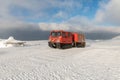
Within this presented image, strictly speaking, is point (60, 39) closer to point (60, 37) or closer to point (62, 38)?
point (60, 37)

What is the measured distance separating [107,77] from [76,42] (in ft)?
81.0

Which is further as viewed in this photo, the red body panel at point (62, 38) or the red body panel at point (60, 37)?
the red body panel at point (60, 37)

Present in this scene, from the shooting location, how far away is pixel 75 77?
10.6m

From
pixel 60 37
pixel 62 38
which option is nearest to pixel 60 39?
pixel 60 37

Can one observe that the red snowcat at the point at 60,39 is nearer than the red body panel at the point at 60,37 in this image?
Yes

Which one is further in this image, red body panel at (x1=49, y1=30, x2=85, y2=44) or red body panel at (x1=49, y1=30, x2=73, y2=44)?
red body panel at (x1=49, y1=30, x2=85, y2=44)

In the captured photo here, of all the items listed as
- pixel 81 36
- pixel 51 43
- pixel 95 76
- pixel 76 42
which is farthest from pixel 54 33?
pixel 95 76

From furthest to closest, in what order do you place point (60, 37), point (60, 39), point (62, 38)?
1. point (62, 38)
2. point (60, 37)
3. point (60, 39)

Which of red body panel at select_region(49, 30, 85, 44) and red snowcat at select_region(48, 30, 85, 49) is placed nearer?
red snowcat at select_region(48, 30, 85, 49)

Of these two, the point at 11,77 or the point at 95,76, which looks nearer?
the point at 11,77

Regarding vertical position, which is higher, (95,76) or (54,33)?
(54,33)

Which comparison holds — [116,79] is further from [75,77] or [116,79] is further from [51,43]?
[51,43]

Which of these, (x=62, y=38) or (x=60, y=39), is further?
(x=62, y=38)

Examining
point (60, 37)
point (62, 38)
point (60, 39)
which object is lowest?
point (60, 39)
